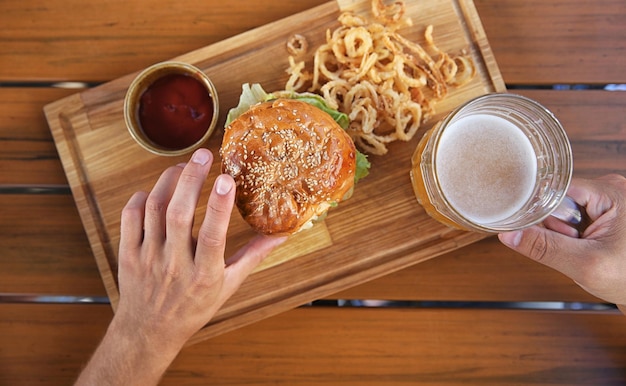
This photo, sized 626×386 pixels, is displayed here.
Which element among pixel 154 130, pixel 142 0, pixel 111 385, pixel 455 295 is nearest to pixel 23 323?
pixel 111 385

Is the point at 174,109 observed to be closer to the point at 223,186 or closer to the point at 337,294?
the point at 223,186

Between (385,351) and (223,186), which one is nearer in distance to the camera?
(223,186)

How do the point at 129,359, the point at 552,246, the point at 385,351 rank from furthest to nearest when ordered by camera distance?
the point at 385,351 < the point at 129,359 < the point at 552,246

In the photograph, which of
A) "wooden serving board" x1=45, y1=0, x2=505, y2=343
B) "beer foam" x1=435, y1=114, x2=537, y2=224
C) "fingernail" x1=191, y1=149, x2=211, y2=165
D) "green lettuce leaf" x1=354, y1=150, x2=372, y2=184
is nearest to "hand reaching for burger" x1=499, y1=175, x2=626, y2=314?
"beer foam" x1=435, y1=114, x2=537, y2=224

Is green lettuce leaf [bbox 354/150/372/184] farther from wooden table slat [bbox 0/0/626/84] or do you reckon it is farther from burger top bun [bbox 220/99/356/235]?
wooden table slat [bbox 0/0/626/84]

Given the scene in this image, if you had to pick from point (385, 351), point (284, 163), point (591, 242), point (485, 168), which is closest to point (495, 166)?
point (485, 168)

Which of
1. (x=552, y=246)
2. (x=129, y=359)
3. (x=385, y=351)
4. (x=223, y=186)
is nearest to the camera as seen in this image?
(x=223, y=186)
